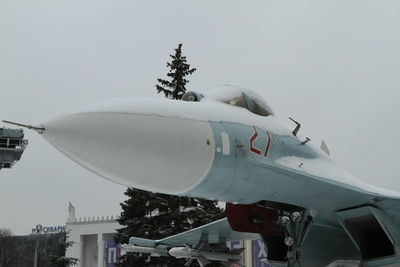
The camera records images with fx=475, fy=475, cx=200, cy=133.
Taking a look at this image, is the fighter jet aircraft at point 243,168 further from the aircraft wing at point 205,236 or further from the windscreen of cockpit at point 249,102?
the aircraft wing at point 205,236

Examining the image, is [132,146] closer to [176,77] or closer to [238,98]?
[238,98]

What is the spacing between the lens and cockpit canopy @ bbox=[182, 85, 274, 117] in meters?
5.58

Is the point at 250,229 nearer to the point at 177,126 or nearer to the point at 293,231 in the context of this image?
the point at 293,231

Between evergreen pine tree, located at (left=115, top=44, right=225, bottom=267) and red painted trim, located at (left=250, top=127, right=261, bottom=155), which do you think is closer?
red painted trim, located at (left=250, top=127, right=261, bottom=155)

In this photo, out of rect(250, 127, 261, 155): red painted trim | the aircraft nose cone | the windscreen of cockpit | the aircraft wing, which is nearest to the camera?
the aircraft nose cone

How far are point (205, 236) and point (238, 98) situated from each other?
13.0 feet

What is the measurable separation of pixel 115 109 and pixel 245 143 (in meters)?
1.62

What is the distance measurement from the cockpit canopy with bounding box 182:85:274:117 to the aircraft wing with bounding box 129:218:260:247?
10.4 feet

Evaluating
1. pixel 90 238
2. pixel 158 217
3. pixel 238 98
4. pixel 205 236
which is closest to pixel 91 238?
pixel 90 238

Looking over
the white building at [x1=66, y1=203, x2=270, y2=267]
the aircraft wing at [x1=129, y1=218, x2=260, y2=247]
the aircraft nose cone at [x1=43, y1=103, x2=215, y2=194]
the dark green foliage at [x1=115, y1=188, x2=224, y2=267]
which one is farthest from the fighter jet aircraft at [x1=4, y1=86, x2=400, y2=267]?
the white building at [x1=66, y1=203, x2=270, y2=267]

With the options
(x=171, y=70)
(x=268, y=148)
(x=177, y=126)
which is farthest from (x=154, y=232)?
(x=177, y=126)

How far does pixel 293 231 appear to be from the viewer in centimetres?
613

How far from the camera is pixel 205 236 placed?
9.02 meters

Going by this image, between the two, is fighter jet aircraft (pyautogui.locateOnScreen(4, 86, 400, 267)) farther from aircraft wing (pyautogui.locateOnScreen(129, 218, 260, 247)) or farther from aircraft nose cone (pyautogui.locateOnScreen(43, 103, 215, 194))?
aircraft wing (pyautogui.locateOnScreen(129, 218, 260, 247))
